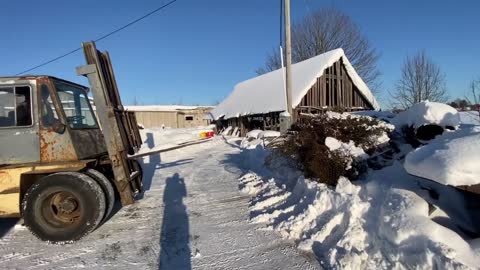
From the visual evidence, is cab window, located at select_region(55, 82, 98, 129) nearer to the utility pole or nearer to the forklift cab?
the forklift cab

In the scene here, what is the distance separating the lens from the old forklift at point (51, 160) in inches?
215

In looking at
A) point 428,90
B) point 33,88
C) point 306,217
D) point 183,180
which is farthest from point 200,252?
point 428,90

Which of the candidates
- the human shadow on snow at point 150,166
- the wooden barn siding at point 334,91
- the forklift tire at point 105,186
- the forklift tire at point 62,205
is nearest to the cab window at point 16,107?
the forklift tire at point 62,205

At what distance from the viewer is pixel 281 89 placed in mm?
23844

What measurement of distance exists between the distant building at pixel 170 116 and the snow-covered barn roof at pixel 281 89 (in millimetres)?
17395

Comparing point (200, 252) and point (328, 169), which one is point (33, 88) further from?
Answer: point (328, 169)

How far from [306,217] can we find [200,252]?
1.70 m

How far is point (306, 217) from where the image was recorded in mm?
5480

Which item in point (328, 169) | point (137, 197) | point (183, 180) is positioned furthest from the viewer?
point (183, 180)

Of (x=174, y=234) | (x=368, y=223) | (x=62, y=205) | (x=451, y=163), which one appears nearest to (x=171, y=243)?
(x=174, y=234)

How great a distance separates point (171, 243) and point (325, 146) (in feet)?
11.0

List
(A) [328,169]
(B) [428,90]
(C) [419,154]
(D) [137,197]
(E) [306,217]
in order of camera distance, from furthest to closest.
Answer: (B) [428,90], (D) [137,197], (A) [328,169], (E) [306,217], (C) [419,154]

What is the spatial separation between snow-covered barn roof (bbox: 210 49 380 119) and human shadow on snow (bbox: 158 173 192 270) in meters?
13.6

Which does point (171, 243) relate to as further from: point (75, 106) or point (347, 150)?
point (347, 150)
